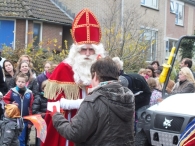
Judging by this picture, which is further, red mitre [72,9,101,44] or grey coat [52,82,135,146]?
red mitre [72,9,101,44]

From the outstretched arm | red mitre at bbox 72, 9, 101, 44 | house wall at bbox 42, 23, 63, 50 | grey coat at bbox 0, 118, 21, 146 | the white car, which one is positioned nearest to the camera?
the outstretched arm

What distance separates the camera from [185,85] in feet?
22.1

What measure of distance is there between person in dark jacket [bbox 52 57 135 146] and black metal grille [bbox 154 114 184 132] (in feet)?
7.33

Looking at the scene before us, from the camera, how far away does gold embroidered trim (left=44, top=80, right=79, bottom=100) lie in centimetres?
463

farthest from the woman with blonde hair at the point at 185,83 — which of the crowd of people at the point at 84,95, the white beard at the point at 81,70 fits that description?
the white beard at the point at 81,70

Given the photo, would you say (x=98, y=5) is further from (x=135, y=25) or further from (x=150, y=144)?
(x=150, y=144)

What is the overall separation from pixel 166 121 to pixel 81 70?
1629 mm

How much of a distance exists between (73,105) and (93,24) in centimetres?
109

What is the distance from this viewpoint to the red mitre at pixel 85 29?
15.9 feet

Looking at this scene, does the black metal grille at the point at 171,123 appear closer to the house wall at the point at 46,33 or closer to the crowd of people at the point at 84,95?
the crowd of people at the point at 84,95

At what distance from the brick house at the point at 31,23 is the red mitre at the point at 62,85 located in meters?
13.3

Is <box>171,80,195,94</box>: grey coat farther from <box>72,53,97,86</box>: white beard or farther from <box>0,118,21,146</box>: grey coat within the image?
<box>0,118,21,146</box>: grey coat

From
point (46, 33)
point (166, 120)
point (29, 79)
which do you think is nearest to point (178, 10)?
point (46, 33)

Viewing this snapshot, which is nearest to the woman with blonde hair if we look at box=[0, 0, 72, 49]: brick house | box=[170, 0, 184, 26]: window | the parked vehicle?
the parked vehicle
